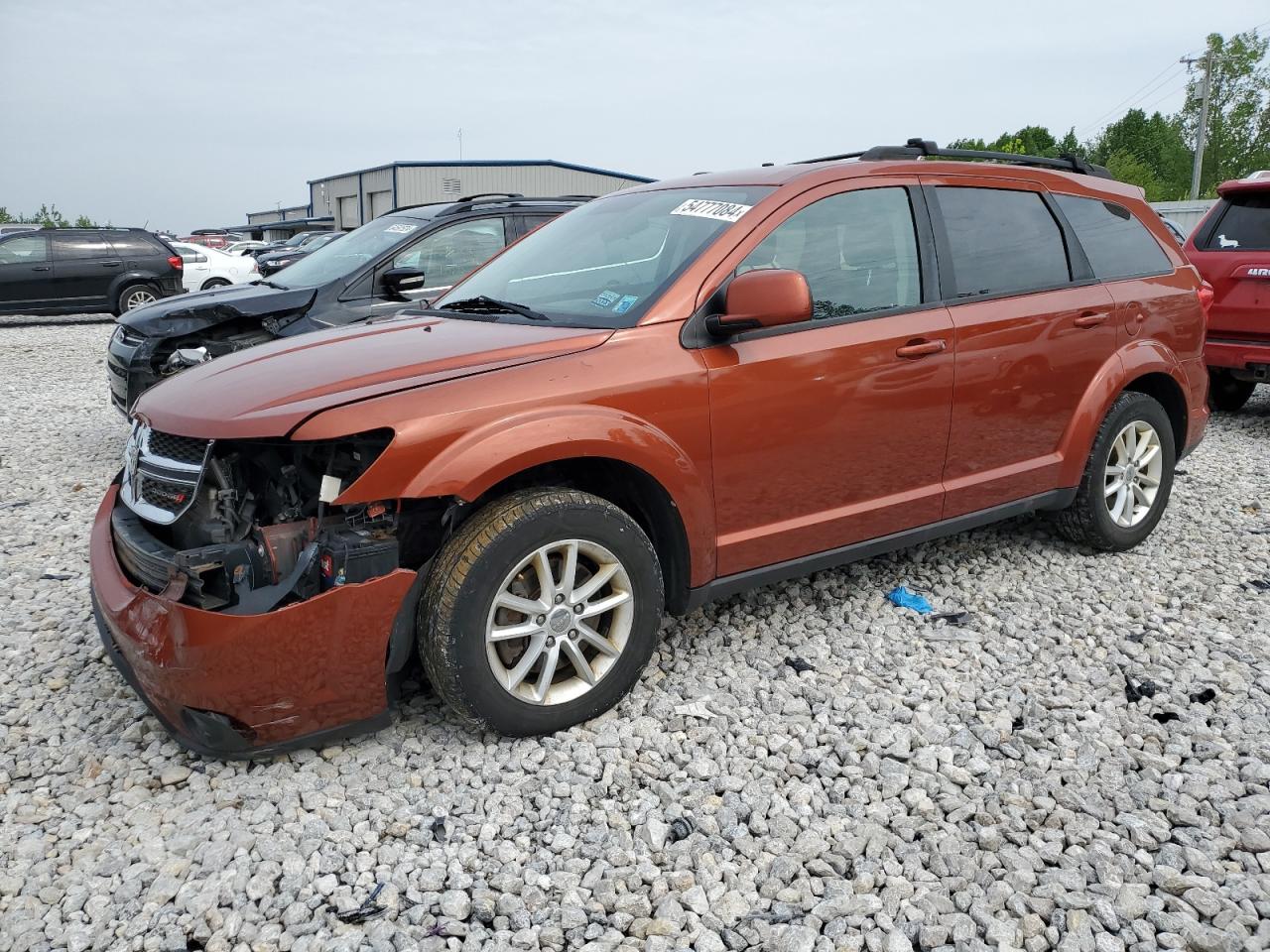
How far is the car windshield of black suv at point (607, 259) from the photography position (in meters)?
3.54

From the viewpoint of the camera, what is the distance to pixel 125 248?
55.9 feet

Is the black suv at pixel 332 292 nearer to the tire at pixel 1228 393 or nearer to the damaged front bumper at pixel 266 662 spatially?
the damaged front bumper at pixel 266 662

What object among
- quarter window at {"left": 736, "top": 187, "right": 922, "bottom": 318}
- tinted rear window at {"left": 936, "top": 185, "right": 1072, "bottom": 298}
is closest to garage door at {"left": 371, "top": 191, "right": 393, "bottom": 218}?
tinted rear window at {"left": 936, "top": 185, "right": 1072, "bottom": 298}

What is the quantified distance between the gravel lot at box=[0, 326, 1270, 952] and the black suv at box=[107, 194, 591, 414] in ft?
8.76

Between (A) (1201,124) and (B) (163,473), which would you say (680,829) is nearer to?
(B) (163,473)

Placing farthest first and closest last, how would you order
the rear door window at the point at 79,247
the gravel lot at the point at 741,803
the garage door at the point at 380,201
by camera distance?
the garage door at the point at 380,201, the rear door window at the point at 79,247, the gravel lot at the point at 741,803

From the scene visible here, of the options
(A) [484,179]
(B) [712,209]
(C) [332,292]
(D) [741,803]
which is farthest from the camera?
(A) [484,179]

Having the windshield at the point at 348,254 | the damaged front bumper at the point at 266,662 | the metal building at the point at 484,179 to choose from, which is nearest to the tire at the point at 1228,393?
the windshield at the point at 348,254

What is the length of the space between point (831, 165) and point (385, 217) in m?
4.78

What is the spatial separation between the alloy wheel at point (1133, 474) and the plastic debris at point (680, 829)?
3010mm

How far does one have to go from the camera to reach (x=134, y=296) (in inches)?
672

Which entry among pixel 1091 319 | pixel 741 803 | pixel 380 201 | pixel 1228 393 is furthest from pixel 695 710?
pixel 380 201

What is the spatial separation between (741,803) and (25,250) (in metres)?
17.7

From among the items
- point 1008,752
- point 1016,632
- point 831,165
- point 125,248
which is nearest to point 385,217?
point 831,165
